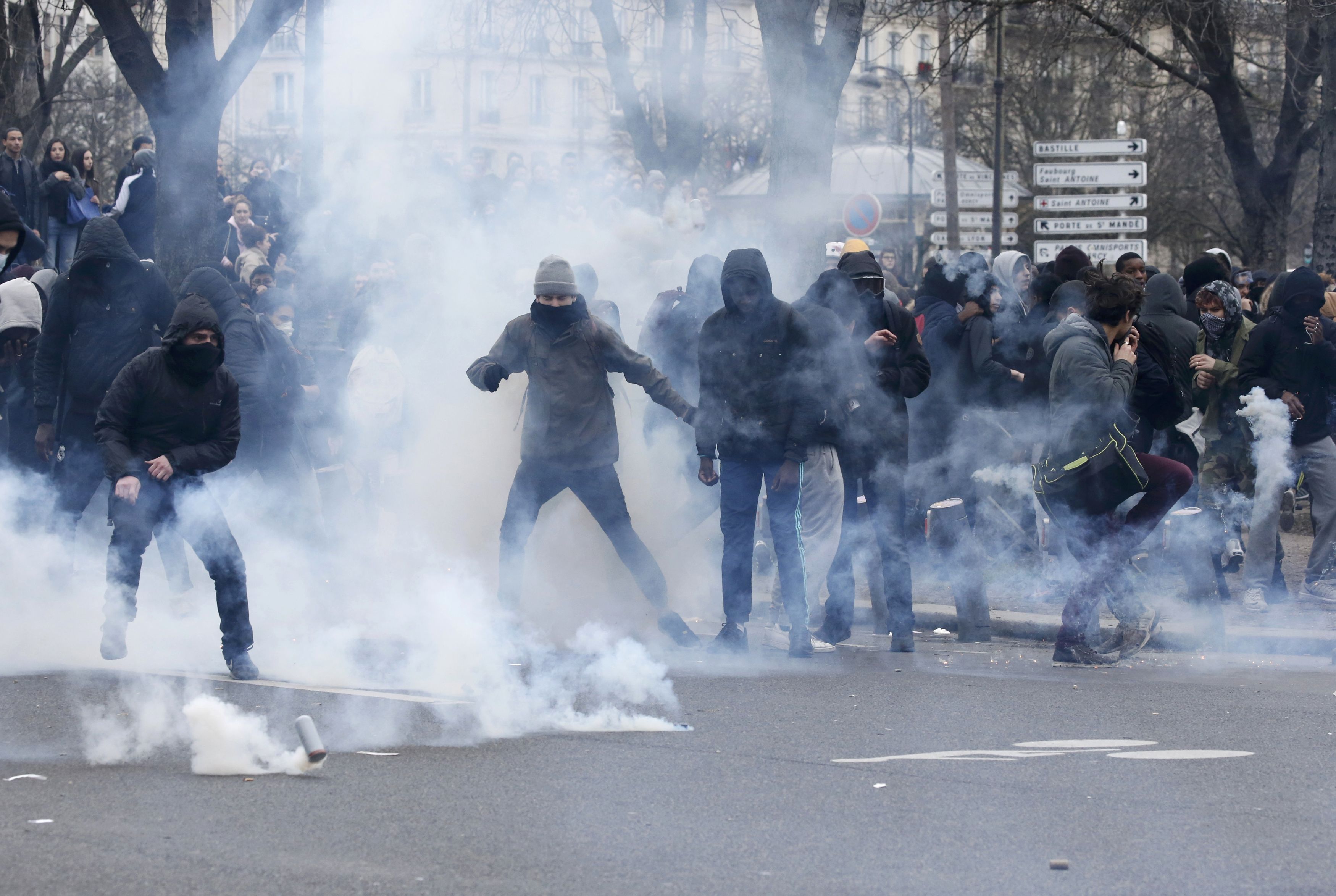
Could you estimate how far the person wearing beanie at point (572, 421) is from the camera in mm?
7223

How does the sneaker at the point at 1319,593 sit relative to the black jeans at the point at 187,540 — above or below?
below

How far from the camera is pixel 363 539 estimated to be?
8.02 metres

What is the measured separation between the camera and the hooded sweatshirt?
8367 mm

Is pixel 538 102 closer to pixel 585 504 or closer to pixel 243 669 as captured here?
pixel 585 504

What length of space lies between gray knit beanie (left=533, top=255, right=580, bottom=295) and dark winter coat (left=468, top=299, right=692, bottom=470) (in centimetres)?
11

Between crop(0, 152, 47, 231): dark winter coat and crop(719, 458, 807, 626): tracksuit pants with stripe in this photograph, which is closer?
crop(719, 458, 807, 626): tracksuit pants with stripe

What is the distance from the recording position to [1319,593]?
854 cm

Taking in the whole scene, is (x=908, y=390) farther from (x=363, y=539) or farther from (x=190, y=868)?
(x=190, y=868)

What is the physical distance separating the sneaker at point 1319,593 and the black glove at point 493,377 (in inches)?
173

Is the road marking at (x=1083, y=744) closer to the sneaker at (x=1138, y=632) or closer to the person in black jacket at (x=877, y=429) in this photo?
the sneaker at (x=1138, y=632)

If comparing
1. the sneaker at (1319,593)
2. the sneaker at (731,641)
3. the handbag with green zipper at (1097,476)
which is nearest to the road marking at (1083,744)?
the handbag with green zipper at (1097,476)

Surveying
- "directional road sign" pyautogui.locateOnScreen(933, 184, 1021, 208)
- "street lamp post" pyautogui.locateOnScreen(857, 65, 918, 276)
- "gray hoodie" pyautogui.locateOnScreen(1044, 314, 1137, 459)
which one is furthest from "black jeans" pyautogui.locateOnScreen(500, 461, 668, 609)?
"directional road sign" pyautogui.locateOnScreen(933, 184, 1021, 208)

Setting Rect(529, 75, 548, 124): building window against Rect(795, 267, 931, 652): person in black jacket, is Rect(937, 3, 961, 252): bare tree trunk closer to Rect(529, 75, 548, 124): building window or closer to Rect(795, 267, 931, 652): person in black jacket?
Rect(529, 75, 548, 124): building window

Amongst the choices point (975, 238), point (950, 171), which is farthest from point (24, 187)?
point (975, 238)
